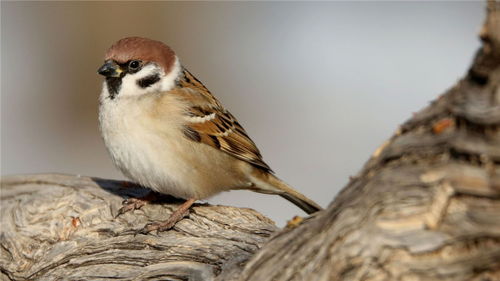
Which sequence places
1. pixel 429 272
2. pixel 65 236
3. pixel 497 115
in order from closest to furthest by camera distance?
pixel 497 115, pixel 429 272, pixel 65 236

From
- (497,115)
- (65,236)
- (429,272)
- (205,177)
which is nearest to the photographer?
(497,115)

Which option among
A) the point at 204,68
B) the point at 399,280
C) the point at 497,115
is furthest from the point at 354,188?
the point at 204,68

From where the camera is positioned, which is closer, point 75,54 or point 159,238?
point 159,238

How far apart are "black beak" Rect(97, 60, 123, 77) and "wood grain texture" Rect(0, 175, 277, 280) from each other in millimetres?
641

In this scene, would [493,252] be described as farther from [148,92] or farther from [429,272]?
[148,92]

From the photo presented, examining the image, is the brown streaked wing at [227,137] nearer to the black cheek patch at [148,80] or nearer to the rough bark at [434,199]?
the black cheek patch at [148,80]

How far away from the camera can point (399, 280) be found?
2.33 metres

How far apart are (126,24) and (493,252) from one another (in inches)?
Result: 307

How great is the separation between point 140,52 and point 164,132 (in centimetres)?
41

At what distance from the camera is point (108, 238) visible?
148 inches

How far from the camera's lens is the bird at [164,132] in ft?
13.0

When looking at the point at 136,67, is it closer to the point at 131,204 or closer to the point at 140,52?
the point at 140,52

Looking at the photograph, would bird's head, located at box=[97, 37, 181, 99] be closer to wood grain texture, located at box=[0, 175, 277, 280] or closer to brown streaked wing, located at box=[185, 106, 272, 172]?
brown streaked wing, located at box=[185, 106, 272, 172]

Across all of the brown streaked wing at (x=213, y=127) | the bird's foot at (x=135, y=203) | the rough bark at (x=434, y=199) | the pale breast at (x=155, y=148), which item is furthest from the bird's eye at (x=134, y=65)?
the rough bark at (x=434, y=199)
